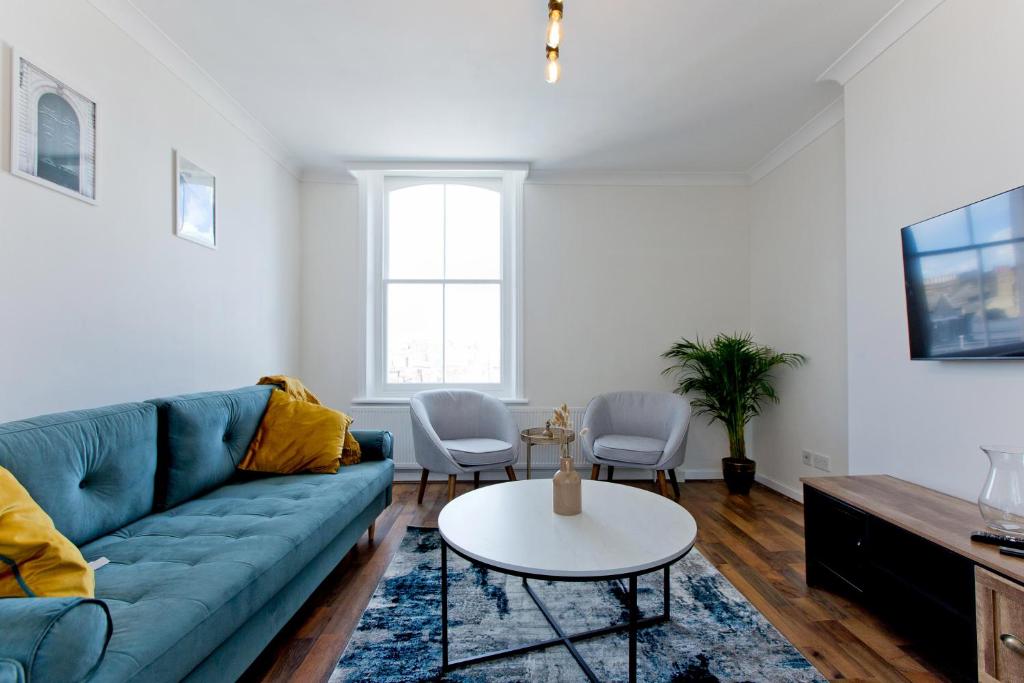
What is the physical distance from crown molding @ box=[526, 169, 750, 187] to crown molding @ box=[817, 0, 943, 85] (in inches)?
58.8

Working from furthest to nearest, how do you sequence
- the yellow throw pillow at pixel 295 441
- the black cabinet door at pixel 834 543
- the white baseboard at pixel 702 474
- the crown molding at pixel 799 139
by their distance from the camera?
the white baseboard at pixel 702 474 < the crown molding at pixel 799 139 < the yellow throw pillow at pixel 295 441 < the black cabinet door at pixel 834 543

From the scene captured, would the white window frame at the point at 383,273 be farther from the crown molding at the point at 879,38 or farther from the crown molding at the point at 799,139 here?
the crown molding at the point at 879,38

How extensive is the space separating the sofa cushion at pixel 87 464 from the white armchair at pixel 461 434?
1.67 m

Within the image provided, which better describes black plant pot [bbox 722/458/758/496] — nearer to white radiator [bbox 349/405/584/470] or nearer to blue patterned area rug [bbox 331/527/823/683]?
white radiator [bbox 349/405/584/470]

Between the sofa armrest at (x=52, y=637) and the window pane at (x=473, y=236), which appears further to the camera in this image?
the window pane at (x=473, y=236)

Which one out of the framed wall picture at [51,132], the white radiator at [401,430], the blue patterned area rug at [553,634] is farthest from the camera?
the white radiator at [401,430]

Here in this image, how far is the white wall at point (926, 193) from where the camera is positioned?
1840mm

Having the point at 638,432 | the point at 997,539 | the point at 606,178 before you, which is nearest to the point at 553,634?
the point at 997,539

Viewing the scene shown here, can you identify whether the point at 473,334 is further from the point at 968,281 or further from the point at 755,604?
the point at 968,281

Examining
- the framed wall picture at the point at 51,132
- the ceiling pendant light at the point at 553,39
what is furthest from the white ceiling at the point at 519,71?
the framed wall picture at the point at 51,132

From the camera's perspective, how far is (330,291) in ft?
13.9

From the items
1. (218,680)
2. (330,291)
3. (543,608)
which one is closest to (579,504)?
(543,608)

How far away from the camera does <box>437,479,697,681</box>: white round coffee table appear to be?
4.43ft

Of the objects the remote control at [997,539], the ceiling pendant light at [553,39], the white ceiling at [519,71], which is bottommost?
the remote control at [997,539]
